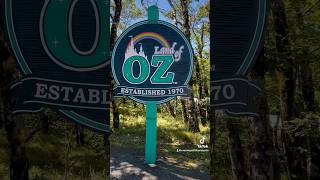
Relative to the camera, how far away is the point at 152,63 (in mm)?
12648

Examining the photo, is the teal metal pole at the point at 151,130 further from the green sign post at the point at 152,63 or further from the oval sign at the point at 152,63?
the oval sign at the point at 152,63

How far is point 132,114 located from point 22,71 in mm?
20407

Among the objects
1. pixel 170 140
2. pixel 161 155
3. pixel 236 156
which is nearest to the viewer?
pixel 236 156

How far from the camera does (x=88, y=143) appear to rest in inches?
241

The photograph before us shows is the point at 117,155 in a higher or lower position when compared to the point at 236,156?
lower

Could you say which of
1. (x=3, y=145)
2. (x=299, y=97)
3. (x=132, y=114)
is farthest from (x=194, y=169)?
(x=132, y=114)

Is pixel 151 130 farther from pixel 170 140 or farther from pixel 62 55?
pixel 62 55

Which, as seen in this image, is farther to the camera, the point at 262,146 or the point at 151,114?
the point at 151,114

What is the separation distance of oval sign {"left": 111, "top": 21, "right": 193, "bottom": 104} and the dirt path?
7.47 feet

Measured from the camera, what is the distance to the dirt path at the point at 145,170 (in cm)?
1196

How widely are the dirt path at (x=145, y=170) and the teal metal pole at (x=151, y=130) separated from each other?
0.32 meters

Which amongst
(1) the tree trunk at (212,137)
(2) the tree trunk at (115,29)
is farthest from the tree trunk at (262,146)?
(2) the tree trunk at (115,29)

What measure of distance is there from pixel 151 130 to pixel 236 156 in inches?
234

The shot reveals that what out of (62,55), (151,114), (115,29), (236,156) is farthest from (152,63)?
(62,55)
